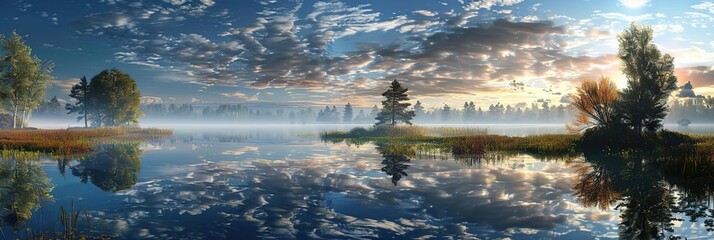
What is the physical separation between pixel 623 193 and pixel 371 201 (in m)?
8.25

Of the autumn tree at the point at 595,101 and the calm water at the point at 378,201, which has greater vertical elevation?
the autumn tree at the point at 595,101

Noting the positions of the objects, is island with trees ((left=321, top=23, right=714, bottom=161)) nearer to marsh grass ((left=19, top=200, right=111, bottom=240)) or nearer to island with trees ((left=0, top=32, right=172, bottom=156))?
marsh grass ((left=19, top=200, right=111, bottom=240))

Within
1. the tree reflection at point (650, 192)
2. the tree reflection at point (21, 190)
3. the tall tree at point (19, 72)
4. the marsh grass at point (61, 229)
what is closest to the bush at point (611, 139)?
the tree reflection at point (650, 192)

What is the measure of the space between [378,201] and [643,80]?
3455 cm

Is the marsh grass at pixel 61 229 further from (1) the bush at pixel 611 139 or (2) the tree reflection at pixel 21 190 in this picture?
(1) the bush at pixel 611 139

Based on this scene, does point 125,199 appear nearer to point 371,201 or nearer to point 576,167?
point 371,201

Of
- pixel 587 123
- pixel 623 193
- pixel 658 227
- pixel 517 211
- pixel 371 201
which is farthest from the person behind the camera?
pixel 587 123

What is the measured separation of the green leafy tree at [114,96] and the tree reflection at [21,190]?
55.3 metres

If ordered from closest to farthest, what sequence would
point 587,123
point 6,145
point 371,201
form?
point 371,201 < point 6,145 < point 587,123

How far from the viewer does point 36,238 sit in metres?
7.19

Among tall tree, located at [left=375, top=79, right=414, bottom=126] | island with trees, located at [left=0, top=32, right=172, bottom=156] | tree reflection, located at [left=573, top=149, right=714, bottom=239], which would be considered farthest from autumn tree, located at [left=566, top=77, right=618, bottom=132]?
island with trees, located at [left=0, top=32, right=172, bottom=156]

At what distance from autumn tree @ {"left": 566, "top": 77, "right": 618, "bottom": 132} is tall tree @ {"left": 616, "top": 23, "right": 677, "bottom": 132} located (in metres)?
1.31

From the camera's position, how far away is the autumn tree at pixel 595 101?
36.6m

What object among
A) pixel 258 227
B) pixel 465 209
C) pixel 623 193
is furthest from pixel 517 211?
pixel 258 227
